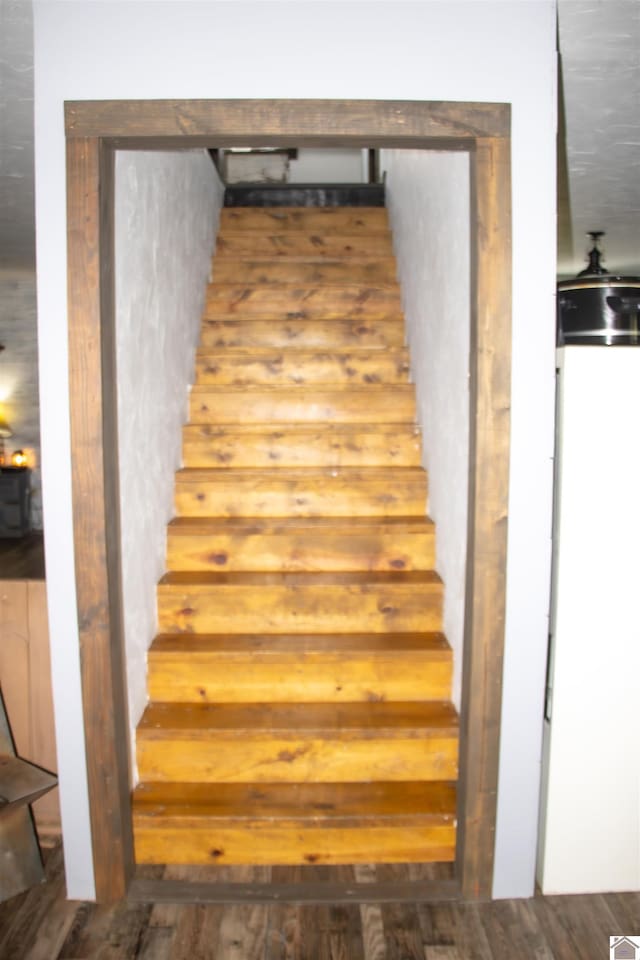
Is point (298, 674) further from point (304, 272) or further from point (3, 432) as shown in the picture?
point (3, 432)

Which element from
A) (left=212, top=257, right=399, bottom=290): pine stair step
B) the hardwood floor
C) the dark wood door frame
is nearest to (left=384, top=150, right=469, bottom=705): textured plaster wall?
the dark wood door frame

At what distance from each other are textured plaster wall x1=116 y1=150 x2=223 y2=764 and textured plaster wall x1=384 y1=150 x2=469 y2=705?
3.63 ft

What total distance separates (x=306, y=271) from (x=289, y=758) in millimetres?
2894

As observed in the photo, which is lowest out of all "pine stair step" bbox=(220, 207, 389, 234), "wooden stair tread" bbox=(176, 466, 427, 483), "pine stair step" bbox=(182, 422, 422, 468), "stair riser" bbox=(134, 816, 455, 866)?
"stair riser" bbox=(134, 816, 455, 866)

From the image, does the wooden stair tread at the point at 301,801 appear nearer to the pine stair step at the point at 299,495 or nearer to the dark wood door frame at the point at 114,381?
the dark wood door frame at the point at 114,381

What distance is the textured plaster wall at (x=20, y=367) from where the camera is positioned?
6.10 metres

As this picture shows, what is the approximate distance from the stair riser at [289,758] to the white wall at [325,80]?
2.10 ft

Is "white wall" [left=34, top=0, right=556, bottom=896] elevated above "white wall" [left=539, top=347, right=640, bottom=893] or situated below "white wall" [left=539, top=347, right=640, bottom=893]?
above

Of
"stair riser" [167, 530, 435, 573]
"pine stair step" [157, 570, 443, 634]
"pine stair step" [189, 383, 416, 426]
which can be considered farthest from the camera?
"pine stair step" [189, 383, 416, 426]

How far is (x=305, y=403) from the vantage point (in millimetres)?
3312

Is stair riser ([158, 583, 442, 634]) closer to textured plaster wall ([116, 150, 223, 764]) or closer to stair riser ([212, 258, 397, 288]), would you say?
textured plaster wall ([116, 150, 223, 764])

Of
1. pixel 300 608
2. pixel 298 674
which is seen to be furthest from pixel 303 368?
pixel 298 674

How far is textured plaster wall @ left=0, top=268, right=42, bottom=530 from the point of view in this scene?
6.10 metres

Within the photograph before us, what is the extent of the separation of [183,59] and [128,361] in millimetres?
903
